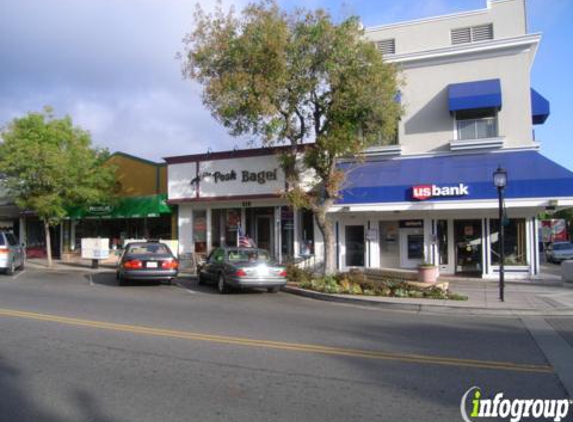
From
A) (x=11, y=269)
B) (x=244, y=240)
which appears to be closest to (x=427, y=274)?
(x=244, y=240)

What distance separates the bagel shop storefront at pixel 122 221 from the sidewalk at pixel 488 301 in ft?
37.3

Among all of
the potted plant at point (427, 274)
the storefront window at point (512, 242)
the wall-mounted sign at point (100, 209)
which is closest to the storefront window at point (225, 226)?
the wall-mounted sign at point (100, 209)

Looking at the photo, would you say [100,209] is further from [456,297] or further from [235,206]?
[456,297]

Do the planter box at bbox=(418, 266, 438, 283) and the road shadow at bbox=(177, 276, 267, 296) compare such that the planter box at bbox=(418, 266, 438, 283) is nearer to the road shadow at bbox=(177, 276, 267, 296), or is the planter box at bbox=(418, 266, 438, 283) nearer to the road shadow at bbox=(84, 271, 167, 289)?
the road shadow at bbox=(177, 276, 267, 296)

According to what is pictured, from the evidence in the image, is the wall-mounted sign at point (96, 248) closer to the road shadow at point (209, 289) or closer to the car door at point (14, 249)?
the car door at point (14, 249)

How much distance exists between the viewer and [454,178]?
1811 centimetres

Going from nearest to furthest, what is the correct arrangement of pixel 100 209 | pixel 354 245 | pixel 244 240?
pixel 354 245
pixel 244 240
pixel 100 209

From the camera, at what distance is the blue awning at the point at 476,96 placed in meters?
18.3

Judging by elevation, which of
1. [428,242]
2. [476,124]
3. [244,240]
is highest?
[476,124]

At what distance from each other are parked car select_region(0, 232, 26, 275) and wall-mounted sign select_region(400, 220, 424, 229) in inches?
641

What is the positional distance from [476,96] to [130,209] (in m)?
17.6

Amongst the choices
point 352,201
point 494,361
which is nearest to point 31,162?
point 352,201

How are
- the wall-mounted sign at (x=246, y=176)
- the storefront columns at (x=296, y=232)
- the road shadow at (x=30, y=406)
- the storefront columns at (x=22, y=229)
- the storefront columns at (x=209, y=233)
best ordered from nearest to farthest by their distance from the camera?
the road shadow at (x=30, y=406)
the storefront columns at (x=296, y=232)
the wall-mounted sign at (x=246, y=176)
the storefront columns at (x=209, y=233)
the storefront columns at (x=22, y=229)

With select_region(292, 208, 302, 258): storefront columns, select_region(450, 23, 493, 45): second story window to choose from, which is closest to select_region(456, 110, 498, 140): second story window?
select_region(450, 23, 493, 45): second story window
